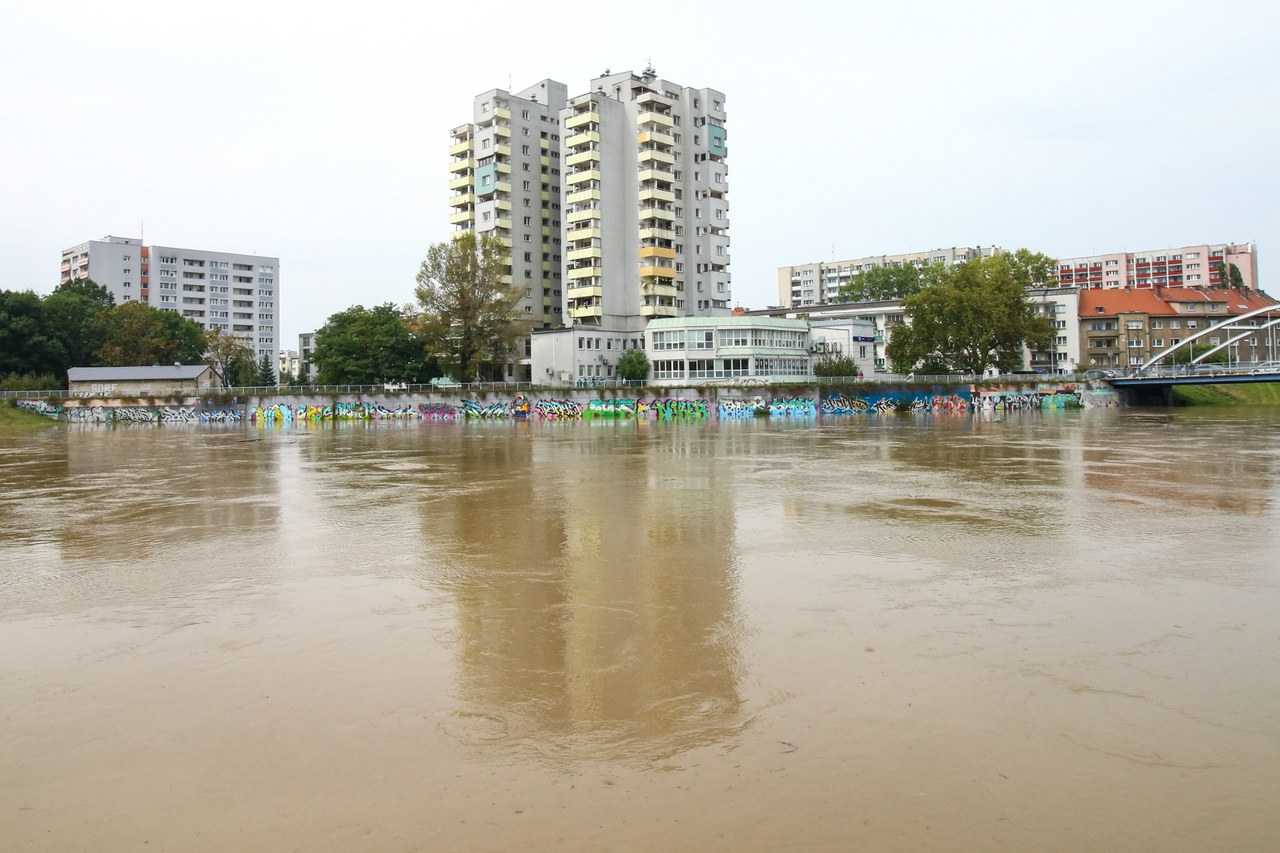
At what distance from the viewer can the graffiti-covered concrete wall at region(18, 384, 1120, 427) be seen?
8188cm

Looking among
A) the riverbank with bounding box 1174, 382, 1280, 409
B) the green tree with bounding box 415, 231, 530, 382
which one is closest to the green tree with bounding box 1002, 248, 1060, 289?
the riverbank with bounding box 1174, 382, 1280, 409

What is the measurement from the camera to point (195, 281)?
576ft

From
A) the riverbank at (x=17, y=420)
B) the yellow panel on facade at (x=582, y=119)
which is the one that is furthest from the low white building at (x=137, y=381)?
the yellow panel on facade at (x=582, y=119)

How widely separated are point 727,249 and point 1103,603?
353ft

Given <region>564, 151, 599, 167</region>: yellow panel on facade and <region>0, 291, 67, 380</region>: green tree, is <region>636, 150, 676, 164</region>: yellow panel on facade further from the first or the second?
<region>0, 291, 67, 380</region>: green tree

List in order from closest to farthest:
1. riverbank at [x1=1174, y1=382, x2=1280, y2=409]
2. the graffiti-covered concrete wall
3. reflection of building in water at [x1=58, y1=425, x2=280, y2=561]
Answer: reflection of building in water at [x1=58, y1=425, x2=280, y2=561] < the graffiti-covered concrete wall < riverbank at [x1=1174, y1=382, x2=1280, y2=409]

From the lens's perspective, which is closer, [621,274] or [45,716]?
[45,716]

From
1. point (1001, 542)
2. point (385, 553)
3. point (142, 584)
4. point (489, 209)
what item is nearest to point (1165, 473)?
point (1001, 542)

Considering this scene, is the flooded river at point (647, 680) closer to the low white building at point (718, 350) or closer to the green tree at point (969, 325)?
the green tree at point (969, 325)

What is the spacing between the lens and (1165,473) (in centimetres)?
2591

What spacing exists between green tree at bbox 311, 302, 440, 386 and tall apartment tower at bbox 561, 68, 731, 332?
70.2 feet

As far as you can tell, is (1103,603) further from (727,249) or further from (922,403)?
(727,249)

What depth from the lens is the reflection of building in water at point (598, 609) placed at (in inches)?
279

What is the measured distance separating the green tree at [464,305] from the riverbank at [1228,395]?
224ft
